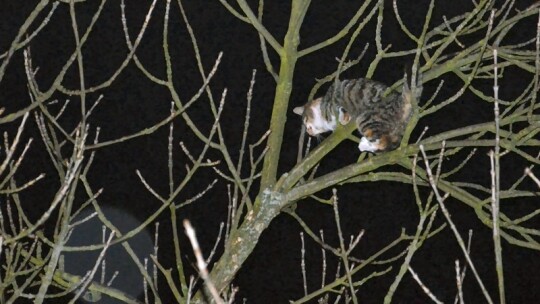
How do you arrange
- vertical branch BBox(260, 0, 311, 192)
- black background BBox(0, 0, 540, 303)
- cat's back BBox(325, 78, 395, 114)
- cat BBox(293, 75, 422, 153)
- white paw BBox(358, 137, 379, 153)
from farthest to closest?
black background BBox(0, 0, 540, 303), cat's back BBox(325, 78, 395, 114), cat BBox(293, 75, 422, 153), white paw BBox(358, 137, 379, 153), vertical branch BBox(260, 0, 311, 192)

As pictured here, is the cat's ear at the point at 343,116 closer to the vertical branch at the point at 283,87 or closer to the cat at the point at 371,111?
the cat at the point at 371,111

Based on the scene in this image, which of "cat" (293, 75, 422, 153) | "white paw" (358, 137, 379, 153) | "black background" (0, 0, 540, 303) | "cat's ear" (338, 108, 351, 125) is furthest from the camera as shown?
"black background" (0, 0, 540, 303)

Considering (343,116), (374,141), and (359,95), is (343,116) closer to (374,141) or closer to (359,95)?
(359,95)

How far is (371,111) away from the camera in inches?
235

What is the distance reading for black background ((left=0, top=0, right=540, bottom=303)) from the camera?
38.5 ft

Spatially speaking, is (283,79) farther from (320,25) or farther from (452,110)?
(452,110)

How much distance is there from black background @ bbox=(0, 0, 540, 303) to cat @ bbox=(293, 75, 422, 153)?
4036 millimetres

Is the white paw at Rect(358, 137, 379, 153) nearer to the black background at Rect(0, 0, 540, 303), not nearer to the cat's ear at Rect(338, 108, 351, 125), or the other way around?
the cat's ear at Rect(338, 108, 351, 125)

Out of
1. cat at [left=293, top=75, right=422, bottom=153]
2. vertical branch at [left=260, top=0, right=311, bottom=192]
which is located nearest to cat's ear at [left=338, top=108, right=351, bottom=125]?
cat at [left=293, top=75, right=422, bottom=153]

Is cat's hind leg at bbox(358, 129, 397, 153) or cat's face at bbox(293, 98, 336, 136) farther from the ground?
cat's face at bbox(293, 98, 336, 136)

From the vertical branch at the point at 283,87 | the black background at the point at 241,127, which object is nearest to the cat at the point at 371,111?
the vertical branch at the point at 283,87

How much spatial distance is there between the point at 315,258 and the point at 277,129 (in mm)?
10024

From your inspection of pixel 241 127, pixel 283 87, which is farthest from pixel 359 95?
pixel 241 127

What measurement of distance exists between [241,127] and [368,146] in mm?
7247
